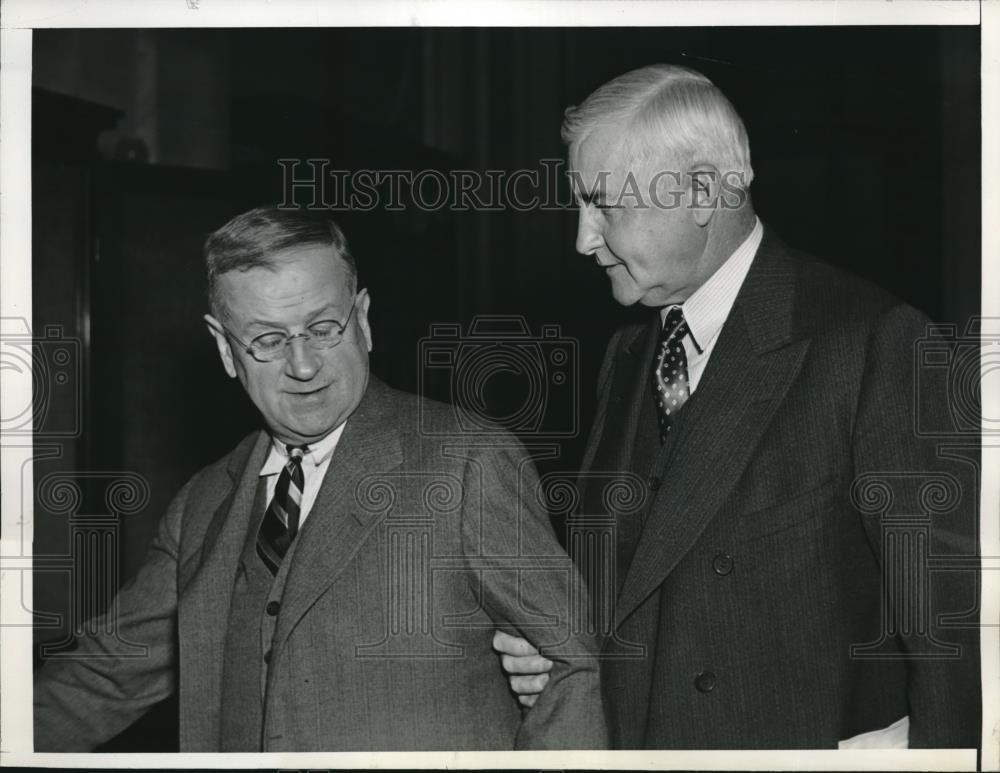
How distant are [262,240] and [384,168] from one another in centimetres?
31

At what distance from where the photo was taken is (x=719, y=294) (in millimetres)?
2172

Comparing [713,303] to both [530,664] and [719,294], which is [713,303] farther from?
[530,664]

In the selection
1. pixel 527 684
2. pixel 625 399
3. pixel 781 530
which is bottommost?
pixel 527 684

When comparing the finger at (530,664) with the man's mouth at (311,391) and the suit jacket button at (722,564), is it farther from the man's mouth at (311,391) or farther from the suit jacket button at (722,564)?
the man's mouth at (311,391)

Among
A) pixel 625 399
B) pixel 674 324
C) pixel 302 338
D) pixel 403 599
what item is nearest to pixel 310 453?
pixel 302 338

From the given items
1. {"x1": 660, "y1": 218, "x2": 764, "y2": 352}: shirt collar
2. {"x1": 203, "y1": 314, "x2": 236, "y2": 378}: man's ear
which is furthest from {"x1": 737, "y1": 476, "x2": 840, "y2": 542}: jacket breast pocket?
{"x1": 203, "y1": 314, "x2": 236, "y2": 378}: man's ear

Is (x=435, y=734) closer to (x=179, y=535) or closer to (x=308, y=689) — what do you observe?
(x=308, y=689)

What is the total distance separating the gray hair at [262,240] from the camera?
7.38 feet

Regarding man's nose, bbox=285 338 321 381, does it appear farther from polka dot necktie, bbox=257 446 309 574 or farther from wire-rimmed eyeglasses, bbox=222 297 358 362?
polka dot necktie, bbox=257 446 309 574

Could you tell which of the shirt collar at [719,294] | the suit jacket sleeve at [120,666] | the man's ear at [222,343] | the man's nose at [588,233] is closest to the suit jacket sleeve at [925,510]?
the shirt collar at [719,294]

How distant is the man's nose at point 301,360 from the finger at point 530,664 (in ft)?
2.26

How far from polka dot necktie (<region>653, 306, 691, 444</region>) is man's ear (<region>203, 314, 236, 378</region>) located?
873 mm

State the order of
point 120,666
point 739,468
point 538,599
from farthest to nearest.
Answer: point 120,666, point 538,599, point 739,468

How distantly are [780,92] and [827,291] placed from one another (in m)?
0.46
